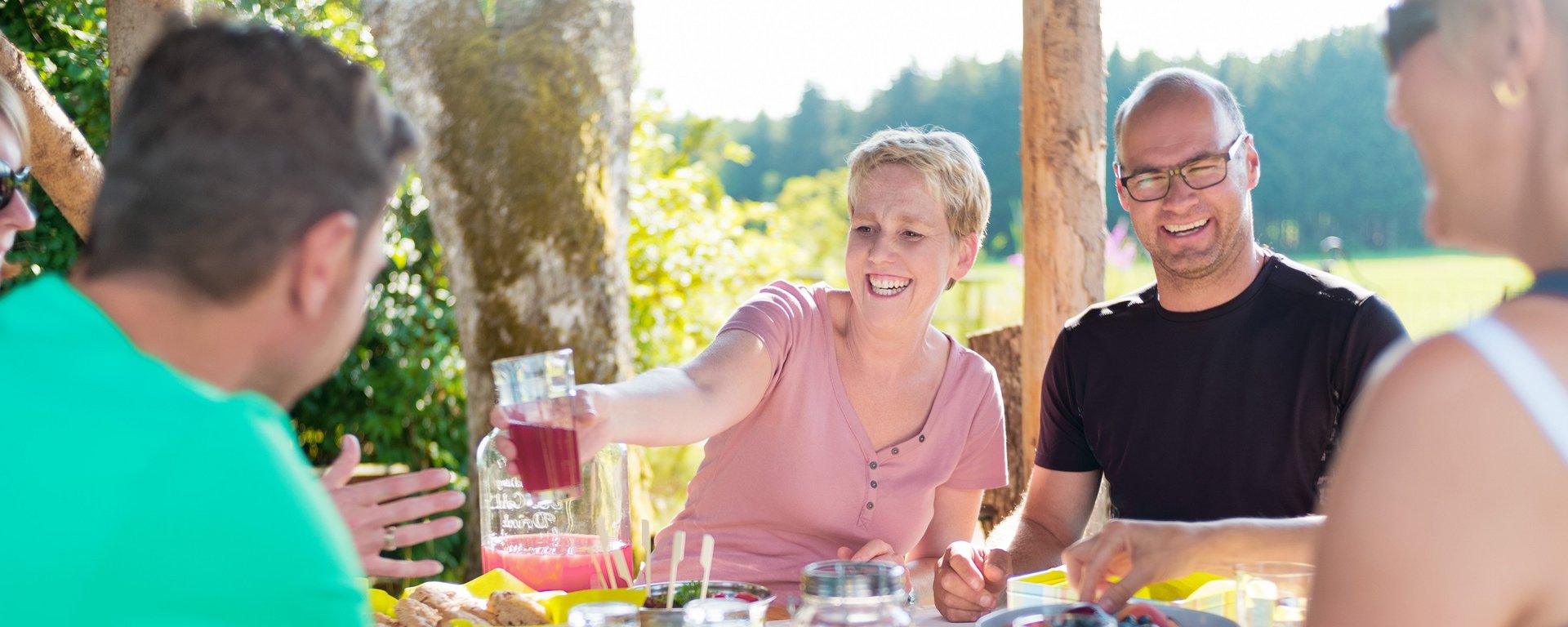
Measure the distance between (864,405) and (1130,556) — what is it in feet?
3.77

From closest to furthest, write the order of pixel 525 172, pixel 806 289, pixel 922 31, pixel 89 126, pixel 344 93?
pixel 344 93, pixel 806 289, pixel 525 172, pixel 89 126, pixel 922 31

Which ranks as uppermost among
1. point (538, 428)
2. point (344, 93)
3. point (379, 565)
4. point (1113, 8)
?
point (1113, 8)

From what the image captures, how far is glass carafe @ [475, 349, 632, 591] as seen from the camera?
2061mm

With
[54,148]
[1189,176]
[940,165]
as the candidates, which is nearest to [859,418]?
[940,165]

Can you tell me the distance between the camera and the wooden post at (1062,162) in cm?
416

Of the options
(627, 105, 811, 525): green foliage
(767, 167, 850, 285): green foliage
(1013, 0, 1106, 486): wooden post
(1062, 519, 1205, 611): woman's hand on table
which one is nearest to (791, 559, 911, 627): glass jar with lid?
(1062, 519, 1205, 611): woman's hand on table

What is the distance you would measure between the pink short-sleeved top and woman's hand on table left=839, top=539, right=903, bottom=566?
0.19 m

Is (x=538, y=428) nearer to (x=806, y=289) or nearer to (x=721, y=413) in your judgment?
(x=721, y=413)

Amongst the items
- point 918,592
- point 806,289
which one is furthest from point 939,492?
point 806,289

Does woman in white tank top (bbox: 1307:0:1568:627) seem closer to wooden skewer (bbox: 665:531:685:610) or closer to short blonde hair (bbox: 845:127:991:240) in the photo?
wooden skewer (bbox: 665:531:685:610)

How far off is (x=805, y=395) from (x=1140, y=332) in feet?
2.81

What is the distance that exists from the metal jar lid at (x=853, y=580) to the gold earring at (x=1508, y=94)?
41.1 inches

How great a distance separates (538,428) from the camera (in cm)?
201

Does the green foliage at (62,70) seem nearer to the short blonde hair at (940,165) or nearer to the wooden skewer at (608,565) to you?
the short blonde hair at (940,165)
